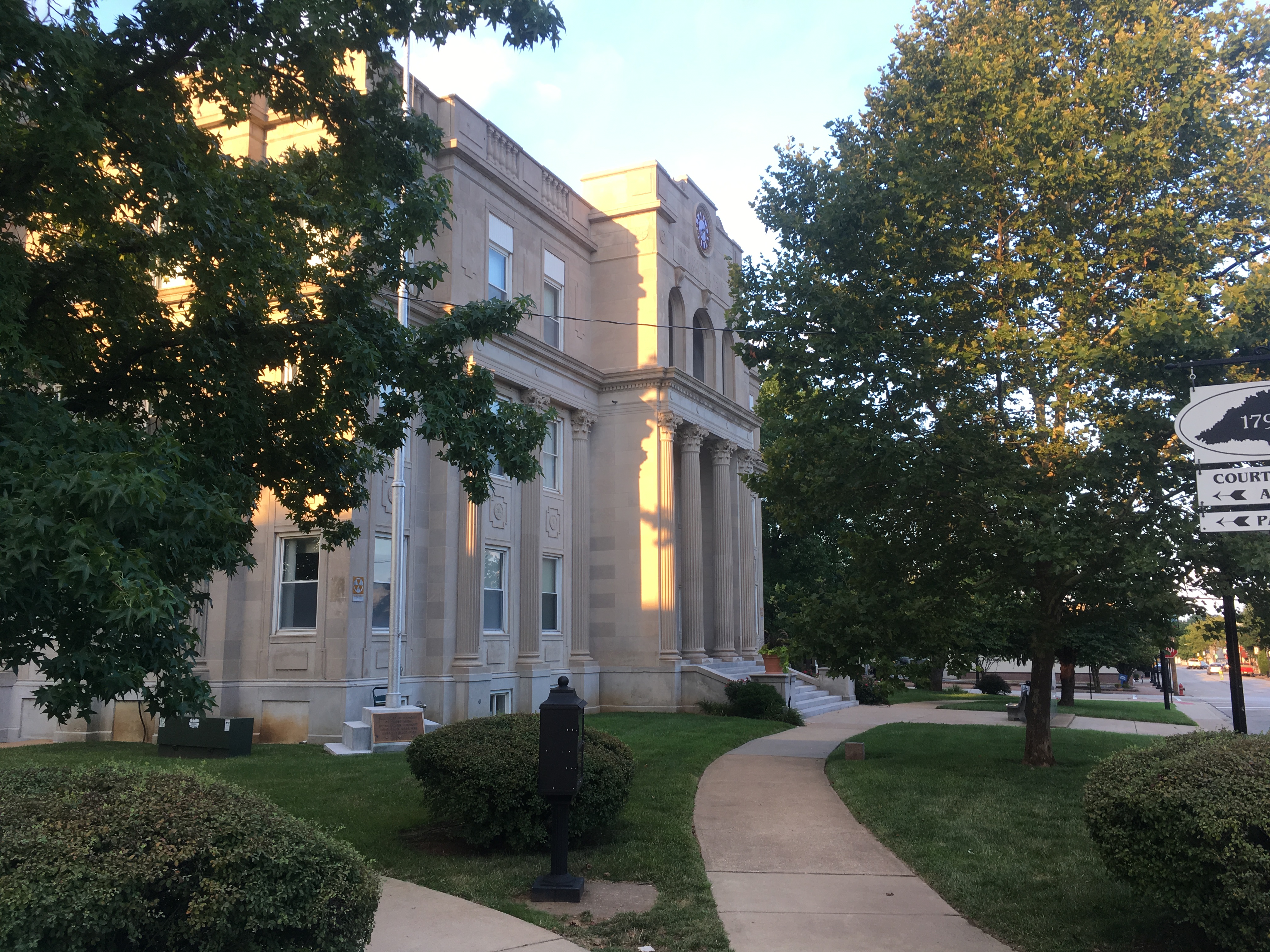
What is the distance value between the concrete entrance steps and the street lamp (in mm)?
18552

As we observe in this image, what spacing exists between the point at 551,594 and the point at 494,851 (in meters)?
17.0

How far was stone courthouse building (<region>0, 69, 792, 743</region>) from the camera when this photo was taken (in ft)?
63.2

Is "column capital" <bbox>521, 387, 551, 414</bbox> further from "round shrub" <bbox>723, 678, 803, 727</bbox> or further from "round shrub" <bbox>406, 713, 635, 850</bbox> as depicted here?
"round shrub" <bbox>406, 713, 635, 850</bbox>

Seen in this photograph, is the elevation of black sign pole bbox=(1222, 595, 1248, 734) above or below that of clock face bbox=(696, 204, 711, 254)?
below

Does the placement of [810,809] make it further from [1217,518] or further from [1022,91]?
[1022,91]

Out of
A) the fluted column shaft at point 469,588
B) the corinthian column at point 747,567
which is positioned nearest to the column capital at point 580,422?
the fluted column shaft at point 469,588

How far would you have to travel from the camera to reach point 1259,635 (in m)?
11.7

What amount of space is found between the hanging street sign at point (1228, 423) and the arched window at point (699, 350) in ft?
81.6

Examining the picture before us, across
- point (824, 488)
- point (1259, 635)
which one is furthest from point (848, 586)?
point (1259, 635)

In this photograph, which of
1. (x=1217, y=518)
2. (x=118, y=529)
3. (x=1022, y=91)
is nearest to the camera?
(x=118, y=529)

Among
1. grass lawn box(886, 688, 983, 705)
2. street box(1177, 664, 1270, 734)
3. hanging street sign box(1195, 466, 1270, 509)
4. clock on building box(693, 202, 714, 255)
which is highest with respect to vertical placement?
clock on building box(693, 202, 714, 255)

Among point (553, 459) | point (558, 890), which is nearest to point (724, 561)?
point (553, 459)

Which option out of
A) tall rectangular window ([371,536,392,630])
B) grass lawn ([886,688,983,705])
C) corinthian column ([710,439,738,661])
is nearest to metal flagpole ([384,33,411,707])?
tall rectangular window ([371,536,392,630])

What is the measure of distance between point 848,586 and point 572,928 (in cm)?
950
